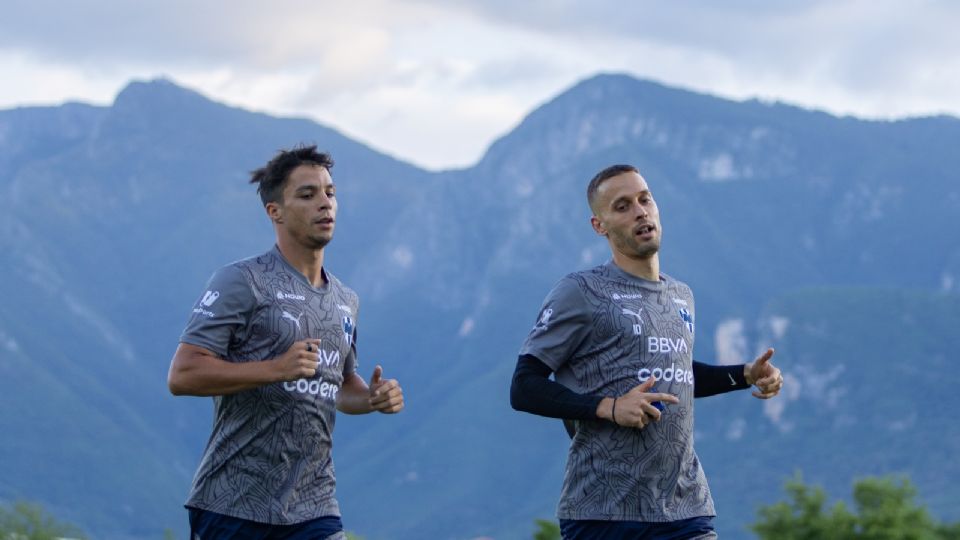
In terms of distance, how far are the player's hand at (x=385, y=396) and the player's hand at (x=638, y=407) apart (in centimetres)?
115

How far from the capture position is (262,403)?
8016mm

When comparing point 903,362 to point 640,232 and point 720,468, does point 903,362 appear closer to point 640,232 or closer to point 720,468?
point 720,468

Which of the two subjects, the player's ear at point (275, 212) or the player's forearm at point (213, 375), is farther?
the player's ear at point (275, 212)

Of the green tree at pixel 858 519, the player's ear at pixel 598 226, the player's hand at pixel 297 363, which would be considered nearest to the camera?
the player's hand at pixel 297 363

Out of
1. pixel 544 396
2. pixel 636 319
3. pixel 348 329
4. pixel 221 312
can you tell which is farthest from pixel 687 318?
pixel 221 312

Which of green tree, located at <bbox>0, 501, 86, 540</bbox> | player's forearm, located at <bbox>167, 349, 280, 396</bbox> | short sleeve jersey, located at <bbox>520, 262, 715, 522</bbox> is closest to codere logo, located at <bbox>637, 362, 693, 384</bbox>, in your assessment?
short sleeve jersey, located at <bbox>520, 262, 715, 522</bbox>

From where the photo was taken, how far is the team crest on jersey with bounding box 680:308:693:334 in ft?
27.8

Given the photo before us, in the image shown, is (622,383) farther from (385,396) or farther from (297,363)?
(297,363)

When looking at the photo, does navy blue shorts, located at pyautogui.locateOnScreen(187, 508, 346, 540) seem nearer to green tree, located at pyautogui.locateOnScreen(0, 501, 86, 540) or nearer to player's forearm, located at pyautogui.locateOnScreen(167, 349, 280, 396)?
player's forearm, located at pyautogui.locateOnScreen(167, 349, 280, 396)

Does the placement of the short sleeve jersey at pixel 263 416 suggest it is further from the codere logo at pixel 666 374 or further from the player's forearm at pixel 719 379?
the player's forearm at pixel 719 379

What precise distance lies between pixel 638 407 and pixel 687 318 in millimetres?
975

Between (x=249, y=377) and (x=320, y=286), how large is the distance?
0.93m

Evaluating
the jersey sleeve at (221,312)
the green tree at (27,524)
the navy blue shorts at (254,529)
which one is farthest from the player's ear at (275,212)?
the green tree at (27,524)

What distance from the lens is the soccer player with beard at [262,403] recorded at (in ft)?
26.0
